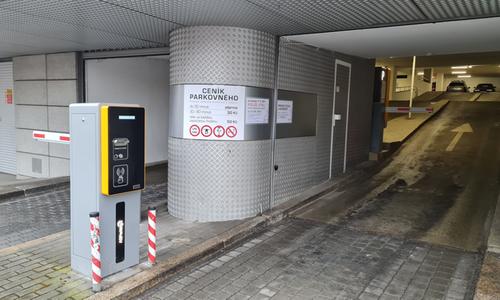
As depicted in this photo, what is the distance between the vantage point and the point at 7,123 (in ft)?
36.0

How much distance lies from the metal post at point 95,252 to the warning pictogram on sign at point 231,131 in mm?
2473

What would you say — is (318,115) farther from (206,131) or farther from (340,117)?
(206,131)

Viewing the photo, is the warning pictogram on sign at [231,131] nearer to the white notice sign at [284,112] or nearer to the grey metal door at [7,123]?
the white notice sign at [284,112]

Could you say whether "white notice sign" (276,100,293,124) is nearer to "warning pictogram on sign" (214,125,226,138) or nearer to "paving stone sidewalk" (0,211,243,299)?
"warning pictogram on sign" (214,125,226,138)

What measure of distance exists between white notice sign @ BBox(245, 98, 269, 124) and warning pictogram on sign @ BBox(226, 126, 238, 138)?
0.22m

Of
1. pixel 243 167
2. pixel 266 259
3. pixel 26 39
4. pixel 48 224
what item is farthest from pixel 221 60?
pixel 26 39

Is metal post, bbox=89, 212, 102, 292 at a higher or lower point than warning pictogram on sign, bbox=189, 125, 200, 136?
lower

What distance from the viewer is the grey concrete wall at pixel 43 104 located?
9.09 m

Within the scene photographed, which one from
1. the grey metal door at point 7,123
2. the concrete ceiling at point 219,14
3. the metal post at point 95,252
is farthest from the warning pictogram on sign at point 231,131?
the grey metal door at point 7,123

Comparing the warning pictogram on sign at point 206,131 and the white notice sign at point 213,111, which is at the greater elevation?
the white notice sign at point 213,111

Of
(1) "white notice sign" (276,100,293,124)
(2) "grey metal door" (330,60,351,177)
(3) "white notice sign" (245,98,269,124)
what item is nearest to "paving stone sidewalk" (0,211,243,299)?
(3) "white notice sign" (245,98,269,124)

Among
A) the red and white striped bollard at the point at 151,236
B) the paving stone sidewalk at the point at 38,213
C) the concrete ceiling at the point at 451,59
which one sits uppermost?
the concrete ceiling at the point at 451,59

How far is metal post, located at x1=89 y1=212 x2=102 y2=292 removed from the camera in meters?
3.63

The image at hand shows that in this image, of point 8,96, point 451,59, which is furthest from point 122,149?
point 451,59
